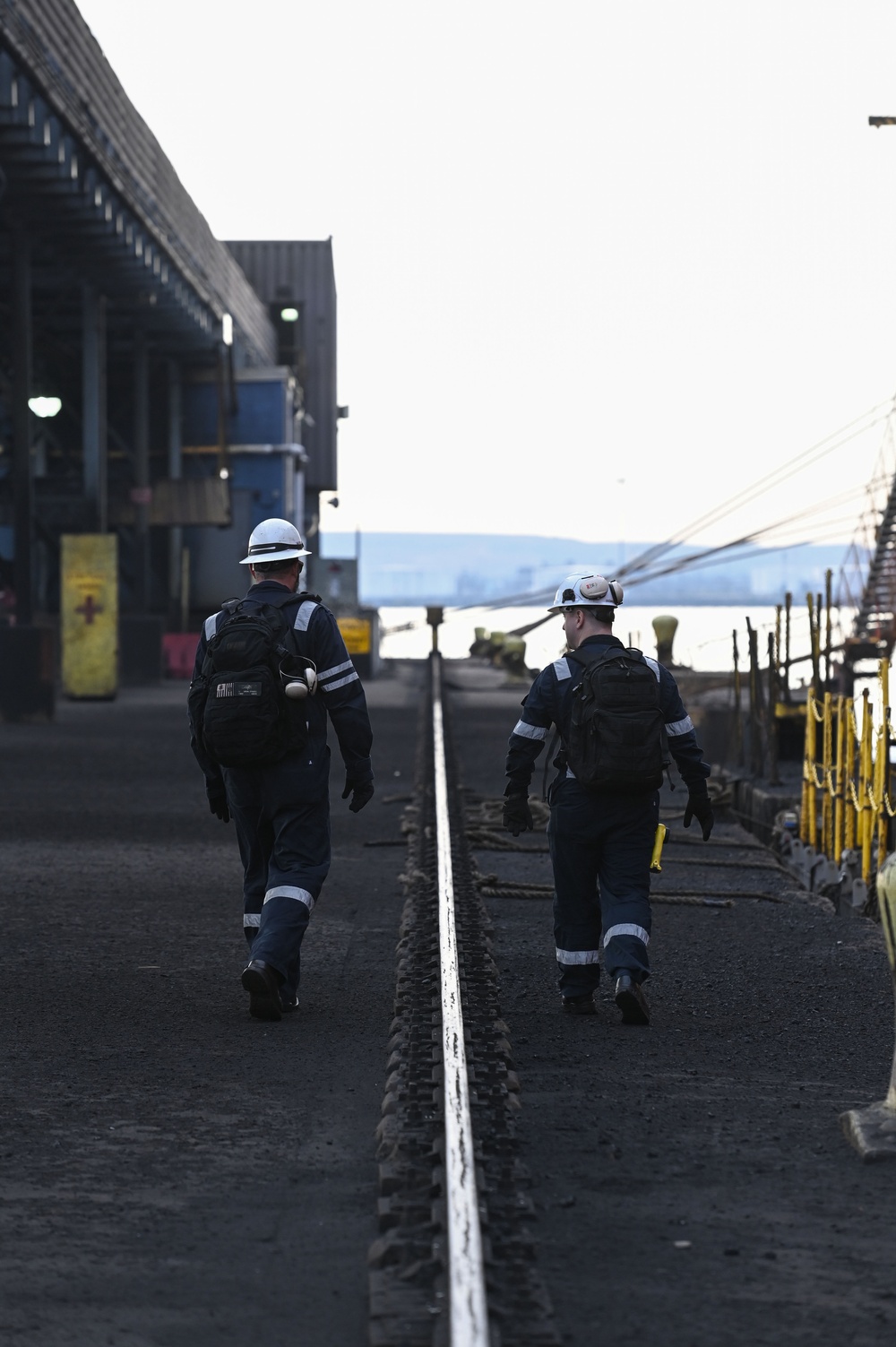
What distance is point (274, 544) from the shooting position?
7.35 metres

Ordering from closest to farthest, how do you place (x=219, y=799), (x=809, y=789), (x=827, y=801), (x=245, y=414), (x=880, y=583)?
(x=219, y=799) < (x=827, y=801) < (x=809, y=789) < (x=880, y=583) < (x=245, y=414)

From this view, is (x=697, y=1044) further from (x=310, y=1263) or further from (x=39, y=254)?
(x=39, y=254)

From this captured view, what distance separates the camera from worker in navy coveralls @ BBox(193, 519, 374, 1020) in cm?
711

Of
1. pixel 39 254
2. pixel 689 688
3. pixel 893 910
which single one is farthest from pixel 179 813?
pixel 689 688

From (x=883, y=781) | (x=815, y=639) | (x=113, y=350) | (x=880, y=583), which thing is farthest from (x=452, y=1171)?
(x=113, y=350)

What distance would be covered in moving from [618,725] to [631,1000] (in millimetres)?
1023

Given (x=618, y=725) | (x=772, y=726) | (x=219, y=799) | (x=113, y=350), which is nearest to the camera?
(x=618, y=725)

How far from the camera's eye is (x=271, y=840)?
739 cm

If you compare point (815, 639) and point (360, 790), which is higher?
point (815, 639)

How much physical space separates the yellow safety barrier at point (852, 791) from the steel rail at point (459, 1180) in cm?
407

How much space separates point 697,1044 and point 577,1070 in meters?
0.68

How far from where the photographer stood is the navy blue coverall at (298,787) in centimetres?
711

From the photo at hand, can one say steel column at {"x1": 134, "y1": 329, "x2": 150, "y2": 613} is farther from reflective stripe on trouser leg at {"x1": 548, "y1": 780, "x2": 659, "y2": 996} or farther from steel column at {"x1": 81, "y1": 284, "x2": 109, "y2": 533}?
reflective stripe on trouser leg at {"x1": 548, "y1": 780, "x2": 659, "y2": 996}

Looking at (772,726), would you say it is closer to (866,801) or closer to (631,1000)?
(866,801)
